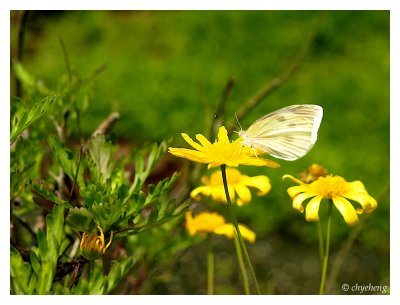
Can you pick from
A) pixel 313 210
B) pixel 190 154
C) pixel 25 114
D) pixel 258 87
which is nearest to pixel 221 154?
pixel 190 154

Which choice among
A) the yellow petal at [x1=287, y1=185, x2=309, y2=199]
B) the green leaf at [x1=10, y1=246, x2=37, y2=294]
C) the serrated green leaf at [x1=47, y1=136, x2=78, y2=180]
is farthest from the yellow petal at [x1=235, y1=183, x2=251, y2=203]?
the green leaf at [x1=10, y1=246, x2=37, y2=294]

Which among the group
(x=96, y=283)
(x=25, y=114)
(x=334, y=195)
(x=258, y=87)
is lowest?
(x=96, y=283)

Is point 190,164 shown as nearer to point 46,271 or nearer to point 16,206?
point 16,206

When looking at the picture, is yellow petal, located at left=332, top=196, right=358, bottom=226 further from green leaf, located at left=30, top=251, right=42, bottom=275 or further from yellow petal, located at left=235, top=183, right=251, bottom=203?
green leaf, located at left=30, top=251, right=42, bottom=275

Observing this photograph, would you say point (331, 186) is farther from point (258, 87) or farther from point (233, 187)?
point (258, 87)

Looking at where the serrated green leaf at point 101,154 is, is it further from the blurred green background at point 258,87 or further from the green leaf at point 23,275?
the blurred green background at point 258,87

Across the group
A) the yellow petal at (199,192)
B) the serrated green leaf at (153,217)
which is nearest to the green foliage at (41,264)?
the serrated green leaf at (153,217)
